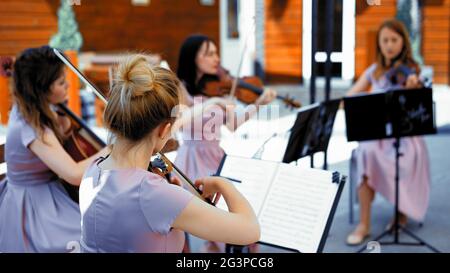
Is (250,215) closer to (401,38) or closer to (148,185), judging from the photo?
(148,185)

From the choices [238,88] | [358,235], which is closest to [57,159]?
[238,88]

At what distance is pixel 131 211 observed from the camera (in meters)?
1.26

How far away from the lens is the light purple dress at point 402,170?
3395 mm

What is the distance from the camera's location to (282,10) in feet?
24.3

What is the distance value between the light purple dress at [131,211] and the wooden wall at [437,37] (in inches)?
276

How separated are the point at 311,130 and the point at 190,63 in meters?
0.73

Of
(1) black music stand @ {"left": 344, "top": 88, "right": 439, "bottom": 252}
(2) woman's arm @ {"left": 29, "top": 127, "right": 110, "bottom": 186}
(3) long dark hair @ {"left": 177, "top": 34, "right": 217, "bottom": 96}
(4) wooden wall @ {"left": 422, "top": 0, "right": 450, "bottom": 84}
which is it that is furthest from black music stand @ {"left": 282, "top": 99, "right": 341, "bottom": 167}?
(4) wooden wall @ {"left": 422, "top": 0, "right": 450, "bottom": 84}

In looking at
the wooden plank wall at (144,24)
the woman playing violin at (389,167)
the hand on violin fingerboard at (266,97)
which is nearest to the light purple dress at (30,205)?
the hand on violin fingerboard at (266,97)

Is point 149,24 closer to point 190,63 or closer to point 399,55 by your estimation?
point 399,55

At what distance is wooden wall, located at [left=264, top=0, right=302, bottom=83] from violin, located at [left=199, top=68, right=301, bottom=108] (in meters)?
4.34

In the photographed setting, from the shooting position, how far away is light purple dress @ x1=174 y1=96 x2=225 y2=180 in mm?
2746

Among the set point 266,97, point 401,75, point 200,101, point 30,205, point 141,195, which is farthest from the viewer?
point 401,75

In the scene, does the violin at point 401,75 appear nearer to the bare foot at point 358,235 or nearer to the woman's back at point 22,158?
the bare foot at point 358,235
